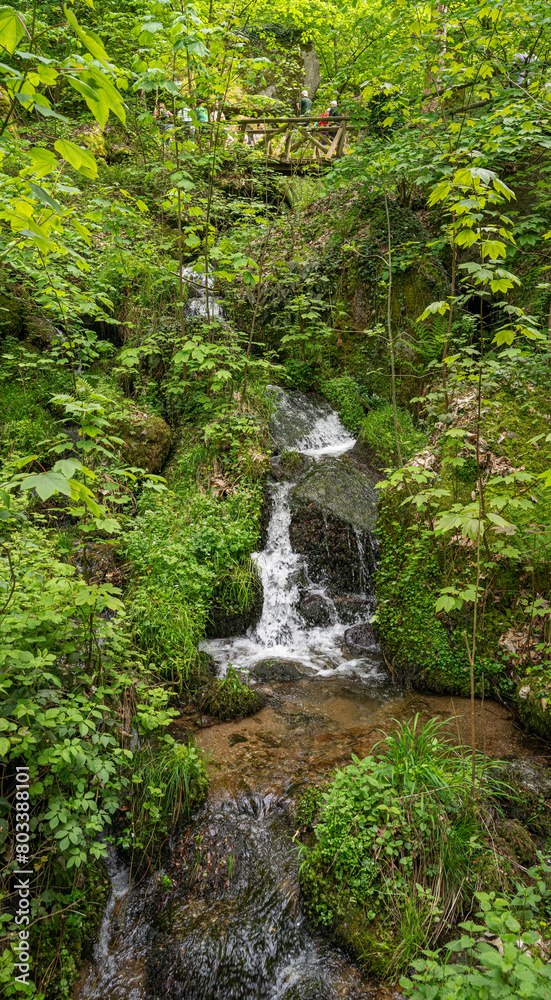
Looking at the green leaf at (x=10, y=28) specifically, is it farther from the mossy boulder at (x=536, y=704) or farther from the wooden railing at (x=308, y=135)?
the wooden railing at (x=308, y=135)

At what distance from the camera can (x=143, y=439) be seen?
23.7ft

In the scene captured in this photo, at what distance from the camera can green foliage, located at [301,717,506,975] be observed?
2.57 metres

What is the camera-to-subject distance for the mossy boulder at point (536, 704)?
392cm

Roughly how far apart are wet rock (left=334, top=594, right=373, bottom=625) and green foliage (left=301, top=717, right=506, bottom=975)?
3106 millimetres

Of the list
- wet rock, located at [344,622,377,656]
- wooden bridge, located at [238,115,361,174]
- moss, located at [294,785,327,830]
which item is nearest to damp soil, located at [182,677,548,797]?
Answer: moss, located at [294,785,327,830]

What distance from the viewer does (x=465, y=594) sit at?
2725mm

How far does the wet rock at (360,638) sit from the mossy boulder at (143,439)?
374 centimetres

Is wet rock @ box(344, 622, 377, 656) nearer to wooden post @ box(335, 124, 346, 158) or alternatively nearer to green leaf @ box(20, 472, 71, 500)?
green leaf @ box(20, 472, 71, 500)

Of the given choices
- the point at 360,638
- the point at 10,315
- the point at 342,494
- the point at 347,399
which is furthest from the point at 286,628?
the point at 10,315

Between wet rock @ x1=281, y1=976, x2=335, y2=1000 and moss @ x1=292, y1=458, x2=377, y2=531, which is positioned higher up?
moss @ x1=292, y1=458, x2=377, y2=531

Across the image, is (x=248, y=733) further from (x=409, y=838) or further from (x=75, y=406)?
(x=75, y=406)

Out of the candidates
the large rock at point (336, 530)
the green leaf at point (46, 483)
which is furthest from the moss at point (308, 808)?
the large rock at point (336, 530)

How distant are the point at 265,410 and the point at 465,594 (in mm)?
5591

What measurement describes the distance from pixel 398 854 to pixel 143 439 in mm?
6029
